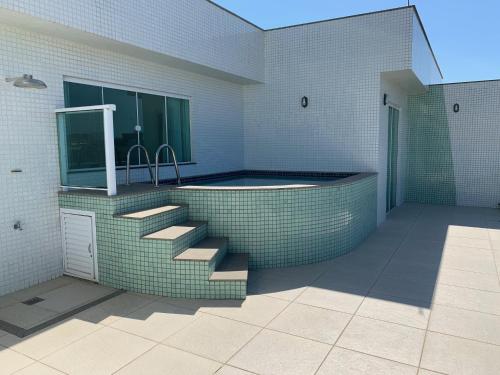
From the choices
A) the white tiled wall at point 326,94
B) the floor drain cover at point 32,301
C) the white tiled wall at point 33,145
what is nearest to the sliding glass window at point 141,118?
the white tiled wall at point 33,145

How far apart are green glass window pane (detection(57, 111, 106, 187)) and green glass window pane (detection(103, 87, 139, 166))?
36.2 inches

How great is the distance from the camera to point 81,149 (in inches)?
180

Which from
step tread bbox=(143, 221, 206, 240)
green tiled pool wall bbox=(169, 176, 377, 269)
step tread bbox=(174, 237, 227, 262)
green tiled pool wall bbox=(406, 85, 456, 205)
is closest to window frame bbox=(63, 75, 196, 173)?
step tread bbox=(143, 221, 206, 240)

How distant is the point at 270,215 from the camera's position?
473 cm

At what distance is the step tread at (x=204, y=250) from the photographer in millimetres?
3944

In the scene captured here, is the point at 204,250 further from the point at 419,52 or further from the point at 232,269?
the point at 419,52

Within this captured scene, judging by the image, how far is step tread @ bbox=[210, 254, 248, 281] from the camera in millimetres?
3930

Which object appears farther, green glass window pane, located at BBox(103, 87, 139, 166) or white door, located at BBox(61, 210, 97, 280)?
green glass window pane, located at BBox(103, 87, 139, 166)

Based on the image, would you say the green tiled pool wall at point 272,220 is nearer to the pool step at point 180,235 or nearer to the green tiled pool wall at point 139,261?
the pool step at point 180,235

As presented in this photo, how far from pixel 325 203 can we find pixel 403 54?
3.29m

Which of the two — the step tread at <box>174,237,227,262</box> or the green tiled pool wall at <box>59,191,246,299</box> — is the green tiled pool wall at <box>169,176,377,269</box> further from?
the green tiled pool wall at <box>59,191,246,299</box>

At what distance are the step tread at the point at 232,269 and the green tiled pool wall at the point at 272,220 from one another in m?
0.22

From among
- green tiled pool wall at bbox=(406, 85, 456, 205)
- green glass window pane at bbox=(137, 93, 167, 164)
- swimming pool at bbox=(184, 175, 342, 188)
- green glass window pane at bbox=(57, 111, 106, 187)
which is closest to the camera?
green glass window pane at bbox=(57, 111, 106, 187)

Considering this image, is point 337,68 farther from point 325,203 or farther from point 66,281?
point 66,281
